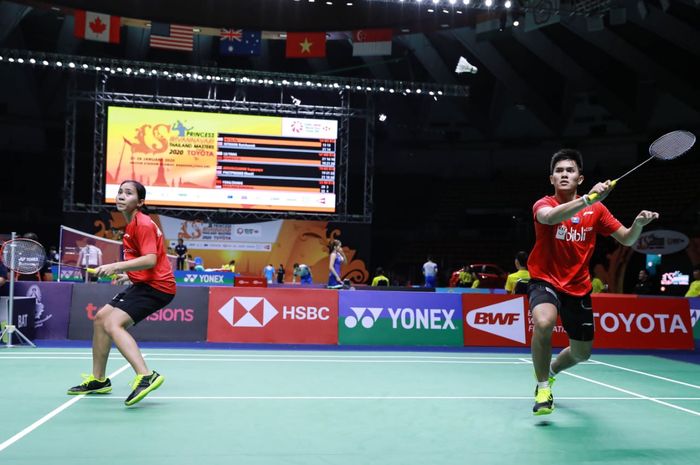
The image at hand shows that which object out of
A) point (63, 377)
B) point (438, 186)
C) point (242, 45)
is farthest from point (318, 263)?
point (63, 377)

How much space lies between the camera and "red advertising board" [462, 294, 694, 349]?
37.0ft

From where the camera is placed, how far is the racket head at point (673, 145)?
5070 mm

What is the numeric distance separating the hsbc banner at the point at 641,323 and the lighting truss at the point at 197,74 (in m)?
13.3

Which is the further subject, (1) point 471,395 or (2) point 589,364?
(2) point 589,364

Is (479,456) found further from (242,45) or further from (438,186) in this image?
(438,186)

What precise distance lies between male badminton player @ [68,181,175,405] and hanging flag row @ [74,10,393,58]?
16.8 meters

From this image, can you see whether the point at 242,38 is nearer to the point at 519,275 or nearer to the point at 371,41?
the point at 371,41

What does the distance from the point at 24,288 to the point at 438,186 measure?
26612 mm

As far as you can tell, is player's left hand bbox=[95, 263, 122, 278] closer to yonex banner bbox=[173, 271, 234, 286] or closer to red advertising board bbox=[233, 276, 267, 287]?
red advertising board bbox=[233, 276, 267, 287]

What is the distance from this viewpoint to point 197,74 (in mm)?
21562

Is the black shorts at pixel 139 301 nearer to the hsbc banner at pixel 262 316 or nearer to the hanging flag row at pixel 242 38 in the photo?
the hsbc banner at pixel 262 316

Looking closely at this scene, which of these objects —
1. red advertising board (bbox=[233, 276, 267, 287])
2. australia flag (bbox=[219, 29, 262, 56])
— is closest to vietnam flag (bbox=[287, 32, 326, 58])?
australia flag (bbox=[219, 29, 262, 56])

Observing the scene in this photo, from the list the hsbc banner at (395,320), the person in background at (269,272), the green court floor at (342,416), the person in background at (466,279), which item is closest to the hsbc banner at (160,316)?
the green court floor at (342,416)

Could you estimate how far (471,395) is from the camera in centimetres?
639
